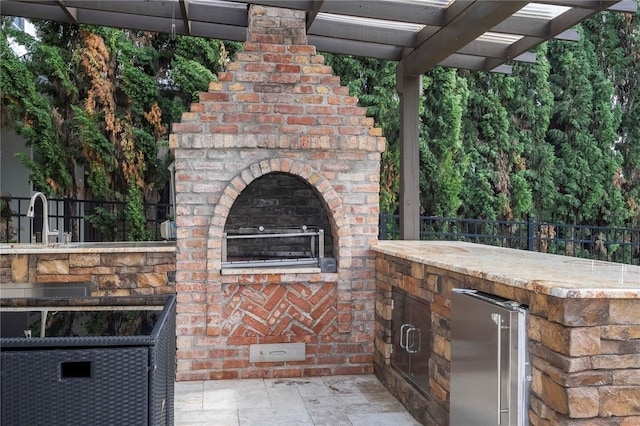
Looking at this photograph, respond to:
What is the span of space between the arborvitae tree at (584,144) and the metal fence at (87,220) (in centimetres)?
685

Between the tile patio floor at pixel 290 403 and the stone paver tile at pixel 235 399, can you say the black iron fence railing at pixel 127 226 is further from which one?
the stone paver tile at pixel 235 399

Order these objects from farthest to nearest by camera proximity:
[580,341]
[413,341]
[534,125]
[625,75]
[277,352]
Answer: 1. [625,75]
2. [534,125]
3. [277,352]
4. [413,341]
5. [580,341]

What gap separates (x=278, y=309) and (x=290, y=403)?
86 cm

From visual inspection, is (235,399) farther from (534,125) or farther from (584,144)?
(584,144)

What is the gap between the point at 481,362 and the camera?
267cm

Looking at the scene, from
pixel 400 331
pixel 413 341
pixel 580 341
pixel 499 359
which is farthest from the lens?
pixel 400 331

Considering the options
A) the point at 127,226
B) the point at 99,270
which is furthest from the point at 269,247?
the point at 127,226

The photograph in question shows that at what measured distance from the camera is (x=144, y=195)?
8.55 metres

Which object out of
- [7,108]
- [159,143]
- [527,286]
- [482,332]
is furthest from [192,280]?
[7,108]

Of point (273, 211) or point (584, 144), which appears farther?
point (584, 144)

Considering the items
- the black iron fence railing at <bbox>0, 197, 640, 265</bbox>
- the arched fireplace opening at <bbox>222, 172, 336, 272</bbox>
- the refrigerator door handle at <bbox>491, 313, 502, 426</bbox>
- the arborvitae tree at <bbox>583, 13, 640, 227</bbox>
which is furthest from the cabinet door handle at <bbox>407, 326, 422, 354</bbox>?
the arborvitae tree at <bbox>583, 13, 640, 227</bbox>

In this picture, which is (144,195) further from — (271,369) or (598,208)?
(598,208)

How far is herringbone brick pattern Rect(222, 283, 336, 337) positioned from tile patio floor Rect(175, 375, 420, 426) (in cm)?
40

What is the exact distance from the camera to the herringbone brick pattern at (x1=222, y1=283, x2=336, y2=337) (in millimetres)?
4859
